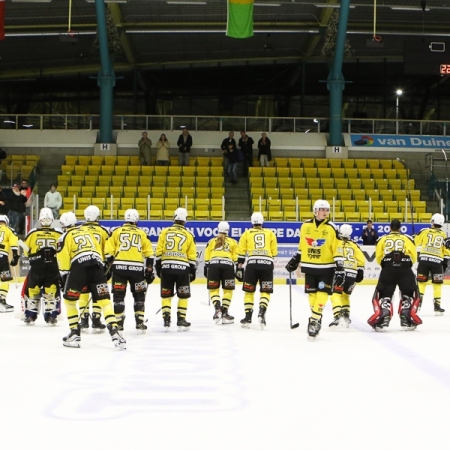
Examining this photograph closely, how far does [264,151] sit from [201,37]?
6447mm

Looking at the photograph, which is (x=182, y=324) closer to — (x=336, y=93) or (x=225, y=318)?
(x=225, y=318)

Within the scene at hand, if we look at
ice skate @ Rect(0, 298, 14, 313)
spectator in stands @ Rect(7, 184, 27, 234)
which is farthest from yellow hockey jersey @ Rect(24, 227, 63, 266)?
spectator in stands @ Rect(7, 184, 27, 234)

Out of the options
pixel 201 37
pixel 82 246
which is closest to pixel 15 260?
pixel 82 246

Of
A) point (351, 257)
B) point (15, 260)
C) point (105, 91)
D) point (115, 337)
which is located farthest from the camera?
point (105, 91)

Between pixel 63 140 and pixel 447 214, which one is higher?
pixel 63 140

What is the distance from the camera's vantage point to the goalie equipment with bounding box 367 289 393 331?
35.9ft

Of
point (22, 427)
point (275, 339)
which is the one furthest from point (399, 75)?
point (22, 427)

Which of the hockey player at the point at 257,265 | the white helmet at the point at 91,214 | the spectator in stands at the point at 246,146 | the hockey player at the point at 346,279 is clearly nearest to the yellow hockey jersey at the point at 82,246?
the white helmet at the point at 91,214

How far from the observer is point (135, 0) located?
1028 inches

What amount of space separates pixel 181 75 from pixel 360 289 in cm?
1675

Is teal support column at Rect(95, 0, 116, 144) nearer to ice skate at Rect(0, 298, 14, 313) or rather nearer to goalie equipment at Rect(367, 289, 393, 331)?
ice skate at Rect(0, 298, 14, 313)

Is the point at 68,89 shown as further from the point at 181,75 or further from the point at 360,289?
the point at 360,289

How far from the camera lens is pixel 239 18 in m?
21.3

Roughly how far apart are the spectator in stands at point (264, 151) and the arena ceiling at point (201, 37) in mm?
4276
